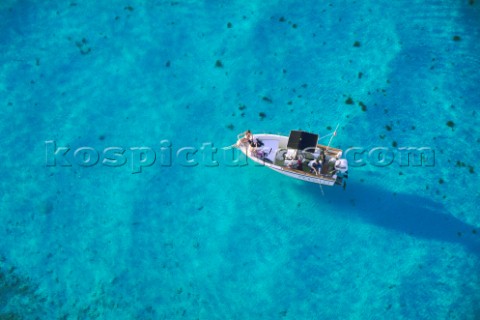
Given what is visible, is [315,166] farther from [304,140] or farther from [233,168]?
[233,168]

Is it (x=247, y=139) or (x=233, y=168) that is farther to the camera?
(x=233, y=168)

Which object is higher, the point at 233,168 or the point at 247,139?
the point at 247,139

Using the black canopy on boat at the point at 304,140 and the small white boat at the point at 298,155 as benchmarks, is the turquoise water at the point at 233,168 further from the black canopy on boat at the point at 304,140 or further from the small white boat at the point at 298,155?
the black canopy on boat at the point at 304,140

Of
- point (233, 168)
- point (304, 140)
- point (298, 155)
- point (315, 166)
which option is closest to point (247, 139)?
point (233, 168)

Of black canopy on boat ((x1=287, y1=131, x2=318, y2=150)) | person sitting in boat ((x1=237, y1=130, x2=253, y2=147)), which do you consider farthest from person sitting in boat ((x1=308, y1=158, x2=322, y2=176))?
person sitting in boat ((x1=237, y1=130, x2=253, y2=147))

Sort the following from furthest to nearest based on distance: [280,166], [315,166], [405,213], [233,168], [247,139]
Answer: [233,168], [405,213], [247,139], [280,166], [315,166]

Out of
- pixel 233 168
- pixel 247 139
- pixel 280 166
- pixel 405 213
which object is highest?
pixel 247 139

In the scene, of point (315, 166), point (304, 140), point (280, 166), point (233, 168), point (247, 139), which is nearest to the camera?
point (304, 140)
